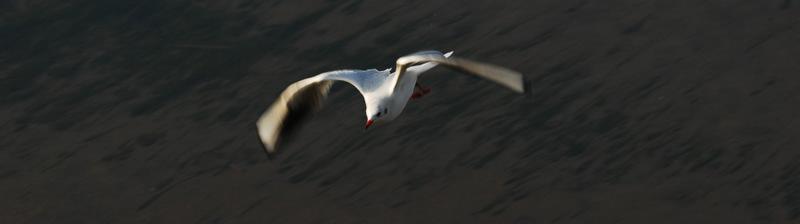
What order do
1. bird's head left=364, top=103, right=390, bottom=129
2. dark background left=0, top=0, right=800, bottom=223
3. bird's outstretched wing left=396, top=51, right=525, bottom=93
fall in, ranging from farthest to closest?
1. dark background left=0, top=0, right=800, bottom=223
2. bird's head left=364, top=103, right=390, bottom=129
3. bird's outstretched wing left=396, top=51, right=525, bottom=93

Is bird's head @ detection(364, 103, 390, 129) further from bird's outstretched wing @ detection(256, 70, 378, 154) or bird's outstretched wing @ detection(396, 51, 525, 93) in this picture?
bird's outstretched wing @ detection(256, 70, 378, 154)

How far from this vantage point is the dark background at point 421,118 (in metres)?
16.8

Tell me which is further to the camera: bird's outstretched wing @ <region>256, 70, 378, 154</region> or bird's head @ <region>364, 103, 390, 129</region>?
bird's outstretched wing @ <region>256, 70, 378, 154</region>

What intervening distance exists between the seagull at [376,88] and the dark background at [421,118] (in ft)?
8.04

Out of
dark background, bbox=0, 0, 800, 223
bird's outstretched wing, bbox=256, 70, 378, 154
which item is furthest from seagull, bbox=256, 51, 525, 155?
dark background, bbox=0, 0, 800, 223

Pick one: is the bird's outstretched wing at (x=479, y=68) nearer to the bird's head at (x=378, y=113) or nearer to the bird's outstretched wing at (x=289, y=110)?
the bird's head at (x=378, y=113)

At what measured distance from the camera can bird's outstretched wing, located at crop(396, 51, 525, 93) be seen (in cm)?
1288

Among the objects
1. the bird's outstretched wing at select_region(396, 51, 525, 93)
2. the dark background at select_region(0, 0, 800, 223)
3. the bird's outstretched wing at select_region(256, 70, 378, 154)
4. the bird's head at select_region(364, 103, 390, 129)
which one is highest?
the bird's outstretched wing at select_region(396, 51, 525, 93)

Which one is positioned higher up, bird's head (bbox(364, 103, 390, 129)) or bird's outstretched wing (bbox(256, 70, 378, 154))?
bird's head (bbox(364, 103, 390, 129))

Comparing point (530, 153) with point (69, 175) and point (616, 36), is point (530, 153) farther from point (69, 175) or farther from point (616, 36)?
point (69, 175)

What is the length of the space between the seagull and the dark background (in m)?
2.45

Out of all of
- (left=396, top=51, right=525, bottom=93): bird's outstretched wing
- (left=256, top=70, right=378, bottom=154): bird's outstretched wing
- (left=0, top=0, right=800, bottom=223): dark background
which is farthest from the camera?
(left=0, top=0, right=800, bottom=223): dark background

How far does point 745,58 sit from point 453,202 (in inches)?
142

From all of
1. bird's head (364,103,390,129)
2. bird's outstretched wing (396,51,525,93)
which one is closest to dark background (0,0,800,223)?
bird's head (364,103,390,129)
